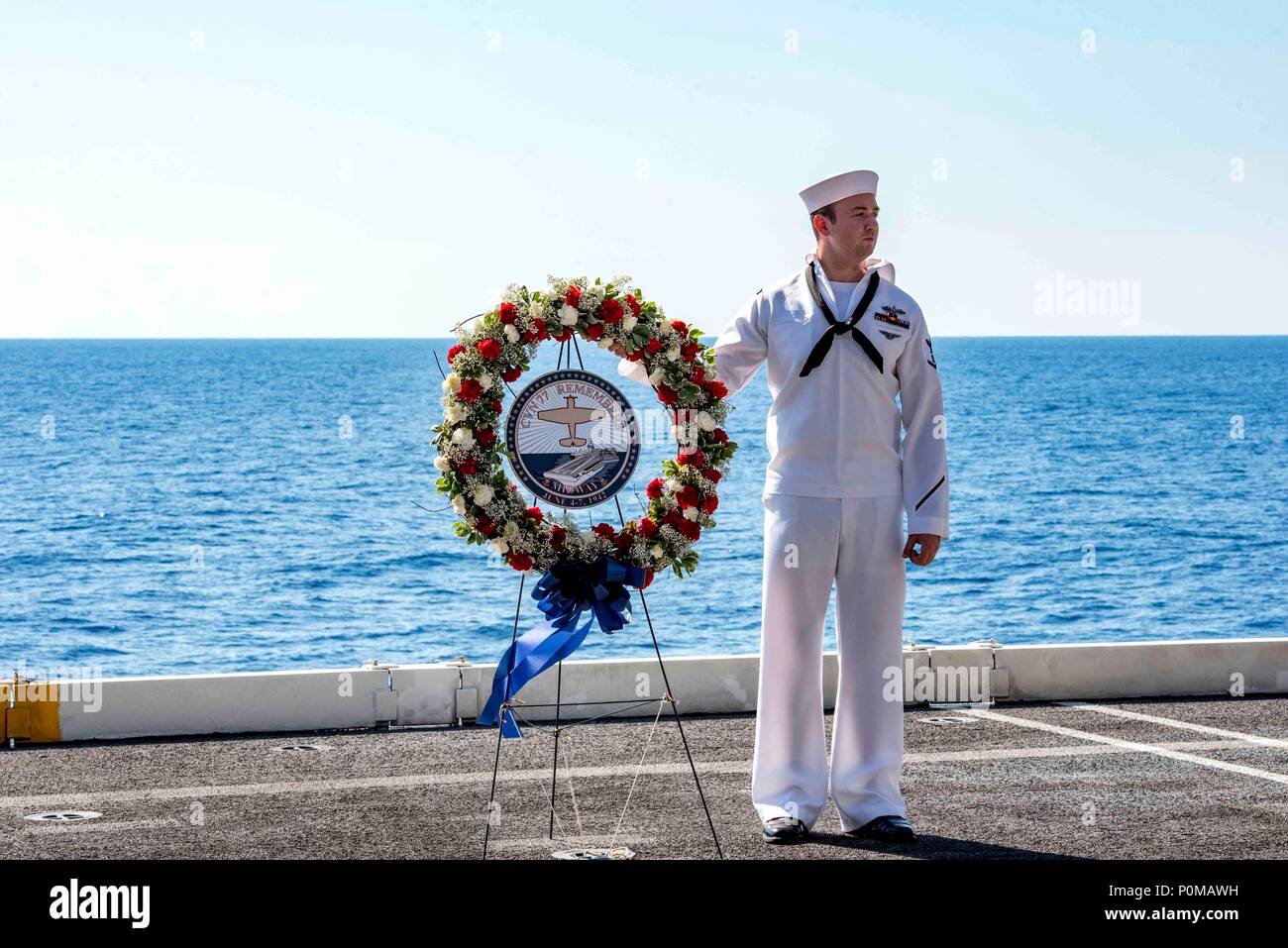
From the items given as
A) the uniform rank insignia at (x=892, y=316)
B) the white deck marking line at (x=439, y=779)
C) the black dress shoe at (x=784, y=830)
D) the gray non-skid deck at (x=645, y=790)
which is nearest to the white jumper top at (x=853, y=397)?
the uniform rank insignia at (x=892, y=316)

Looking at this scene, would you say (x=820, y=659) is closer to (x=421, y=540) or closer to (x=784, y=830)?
(x=784, y=830)

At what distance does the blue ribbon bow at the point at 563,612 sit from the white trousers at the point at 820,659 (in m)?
0.56

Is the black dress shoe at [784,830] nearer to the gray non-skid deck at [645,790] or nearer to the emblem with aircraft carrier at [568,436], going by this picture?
the gray non-skid deck at [645,790]

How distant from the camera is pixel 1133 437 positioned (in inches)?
2579

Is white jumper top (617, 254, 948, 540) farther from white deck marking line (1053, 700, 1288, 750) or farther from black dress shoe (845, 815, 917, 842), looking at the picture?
white deck marking line (1053, 700, 1288, 750)

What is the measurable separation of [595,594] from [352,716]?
8.09ft

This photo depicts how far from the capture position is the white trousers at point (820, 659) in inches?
235

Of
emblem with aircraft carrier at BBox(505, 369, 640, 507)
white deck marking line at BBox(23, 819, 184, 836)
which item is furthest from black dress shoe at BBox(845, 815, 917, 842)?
white deck marking line at BBox(23, 819, 184, 836)

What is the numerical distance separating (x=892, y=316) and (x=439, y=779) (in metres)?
2.73

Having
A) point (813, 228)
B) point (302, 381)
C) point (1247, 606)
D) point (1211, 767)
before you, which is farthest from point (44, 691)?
point (302, 381)

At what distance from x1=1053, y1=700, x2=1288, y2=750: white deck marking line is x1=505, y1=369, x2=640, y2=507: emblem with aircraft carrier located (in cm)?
342

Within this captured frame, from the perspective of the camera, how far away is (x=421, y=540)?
4025 cm

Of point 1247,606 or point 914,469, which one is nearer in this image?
point 914,469
